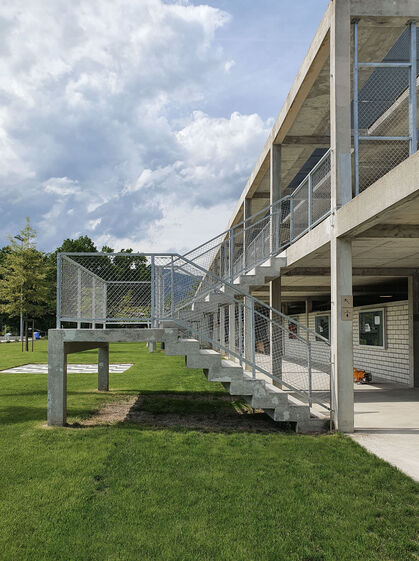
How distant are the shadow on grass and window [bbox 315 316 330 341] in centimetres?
943

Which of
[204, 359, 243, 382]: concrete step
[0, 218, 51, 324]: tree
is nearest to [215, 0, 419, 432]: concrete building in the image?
[204, 359, 243, 382]: concrete step

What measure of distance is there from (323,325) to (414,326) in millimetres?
8051

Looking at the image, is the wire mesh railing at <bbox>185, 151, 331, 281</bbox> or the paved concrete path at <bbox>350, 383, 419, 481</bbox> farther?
the wire mesh railing at <bbox>185, 151, 331, 281</bbox>

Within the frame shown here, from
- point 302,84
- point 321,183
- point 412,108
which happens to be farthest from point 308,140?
point 412,108

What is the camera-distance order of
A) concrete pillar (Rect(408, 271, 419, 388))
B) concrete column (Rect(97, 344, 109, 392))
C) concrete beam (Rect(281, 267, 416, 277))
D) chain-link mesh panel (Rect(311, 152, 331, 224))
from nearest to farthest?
1. chain-link mesh panel (Rect(311, 152, 331, 224))
2. concrete beam (Rect(281, 267, 416, 277))
3. concrete column (Rect(97, 344, 109, 392))
4. concrete pillar (Rect(408, 271, 419, 388))

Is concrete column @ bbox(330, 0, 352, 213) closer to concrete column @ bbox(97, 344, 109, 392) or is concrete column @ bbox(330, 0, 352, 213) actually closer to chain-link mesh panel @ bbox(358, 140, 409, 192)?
chain-link mesh panel @ bbox(358, 140, 409, 192)

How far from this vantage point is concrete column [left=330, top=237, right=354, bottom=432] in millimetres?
7449

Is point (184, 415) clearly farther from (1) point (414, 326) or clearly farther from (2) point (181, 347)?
(1) point (414, 326)

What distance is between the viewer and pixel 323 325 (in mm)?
20734

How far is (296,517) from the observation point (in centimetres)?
439

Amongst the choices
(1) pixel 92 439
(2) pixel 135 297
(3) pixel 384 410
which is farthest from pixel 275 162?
(1) pixel 92 439

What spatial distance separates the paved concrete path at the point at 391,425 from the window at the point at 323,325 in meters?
7.57

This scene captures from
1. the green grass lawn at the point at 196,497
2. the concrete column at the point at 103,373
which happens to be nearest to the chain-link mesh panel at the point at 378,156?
the green grass lawn at the point at 196,497

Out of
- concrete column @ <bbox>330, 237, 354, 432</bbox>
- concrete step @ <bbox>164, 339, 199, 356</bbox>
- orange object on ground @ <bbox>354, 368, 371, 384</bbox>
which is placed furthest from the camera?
orange object on ground @ <bbox>354, 368, 371, 384</bbox>
